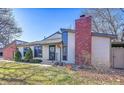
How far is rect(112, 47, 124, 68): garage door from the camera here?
723 cm

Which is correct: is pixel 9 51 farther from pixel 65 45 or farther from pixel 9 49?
pixel 65 45

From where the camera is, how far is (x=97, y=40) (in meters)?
7.20

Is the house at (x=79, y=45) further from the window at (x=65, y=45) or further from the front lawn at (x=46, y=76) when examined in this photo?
the front lawn at (x=46, y=76)

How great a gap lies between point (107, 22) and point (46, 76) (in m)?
2.08

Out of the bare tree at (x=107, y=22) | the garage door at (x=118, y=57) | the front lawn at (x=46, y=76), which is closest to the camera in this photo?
the front lawn at (x=46, y=76)

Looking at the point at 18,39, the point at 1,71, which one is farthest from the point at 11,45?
the point at 1,71

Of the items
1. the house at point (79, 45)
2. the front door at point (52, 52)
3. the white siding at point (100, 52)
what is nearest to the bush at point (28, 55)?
the house at point (79, 45)

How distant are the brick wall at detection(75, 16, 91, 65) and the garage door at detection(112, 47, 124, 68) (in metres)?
0.70

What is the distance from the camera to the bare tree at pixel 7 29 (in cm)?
714

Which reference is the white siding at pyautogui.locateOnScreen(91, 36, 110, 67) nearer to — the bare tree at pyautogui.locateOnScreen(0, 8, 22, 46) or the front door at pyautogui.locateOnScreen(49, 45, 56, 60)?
the front door at pyautogui.locateOnScreen(49, 45, 56, 60)

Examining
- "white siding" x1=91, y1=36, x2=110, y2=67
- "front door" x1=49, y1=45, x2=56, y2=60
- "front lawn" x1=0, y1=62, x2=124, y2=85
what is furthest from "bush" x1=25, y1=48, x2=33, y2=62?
"white siding" x1=91, y1=36, x2=110, y2=67
